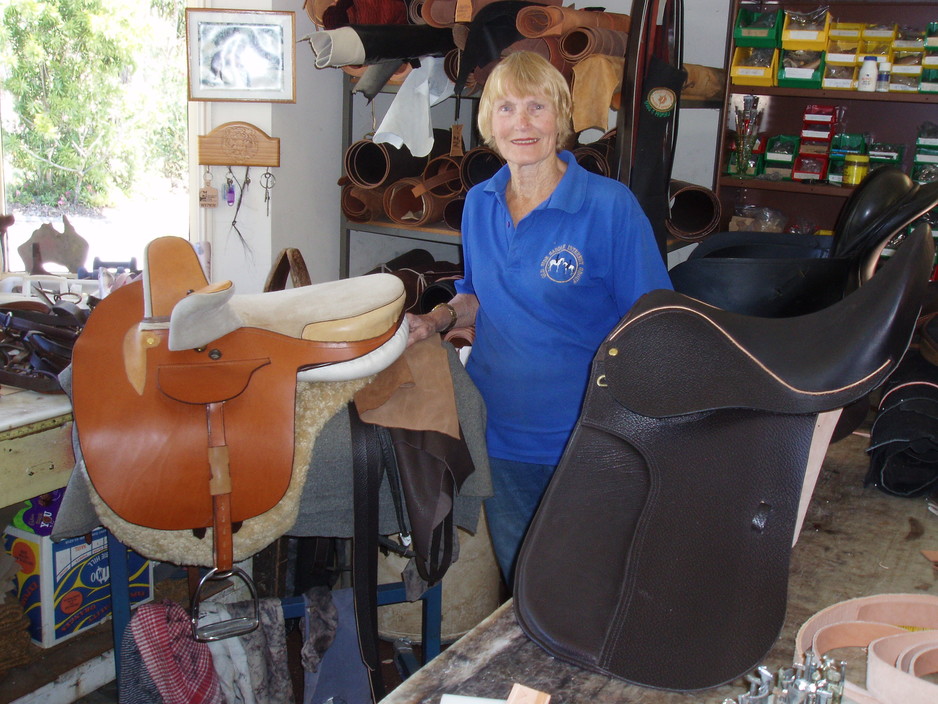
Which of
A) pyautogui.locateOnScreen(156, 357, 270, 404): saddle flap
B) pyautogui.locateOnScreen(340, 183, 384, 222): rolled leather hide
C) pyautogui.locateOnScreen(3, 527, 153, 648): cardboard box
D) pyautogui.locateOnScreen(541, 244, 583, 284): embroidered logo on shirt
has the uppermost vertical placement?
pyautogui.locateOnScreen(340, 183, 384, 222): rolled leather hide

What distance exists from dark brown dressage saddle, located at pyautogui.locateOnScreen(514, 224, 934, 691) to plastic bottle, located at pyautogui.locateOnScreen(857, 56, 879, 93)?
89.8 inches

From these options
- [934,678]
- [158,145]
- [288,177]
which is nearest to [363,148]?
[288,177]

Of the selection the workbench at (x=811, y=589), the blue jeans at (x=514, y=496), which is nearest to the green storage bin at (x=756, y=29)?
the workbench at (x=811, y=589)

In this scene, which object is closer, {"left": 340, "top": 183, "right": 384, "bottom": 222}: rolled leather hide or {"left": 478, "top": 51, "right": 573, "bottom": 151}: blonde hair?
{"left": 478, "top": 51, "right": 573, "bottom": 151}: blonde hair

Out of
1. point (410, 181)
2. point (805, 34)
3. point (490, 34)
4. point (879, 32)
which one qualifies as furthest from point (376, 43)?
point (879, 32)

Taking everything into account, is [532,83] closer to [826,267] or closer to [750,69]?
[826,267]

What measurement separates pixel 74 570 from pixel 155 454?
40.2 inches

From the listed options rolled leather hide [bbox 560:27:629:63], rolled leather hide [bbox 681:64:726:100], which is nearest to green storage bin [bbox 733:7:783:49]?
rolled leather hide [bbox 681:64:726:100]

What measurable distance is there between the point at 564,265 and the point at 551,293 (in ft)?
0.21

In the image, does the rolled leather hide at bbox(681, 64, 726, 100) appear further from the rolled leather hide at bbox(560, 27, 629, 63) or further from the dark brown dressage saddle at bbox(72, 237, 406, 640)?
the dark brown dressage saddle at bbox(72, 237, 406, 640)

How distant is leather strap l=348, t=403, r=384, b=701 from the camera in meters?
1.33

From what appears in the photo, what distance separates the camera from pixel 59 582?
76.4 inches

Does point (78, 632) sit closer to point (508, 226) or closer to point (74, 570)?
point (74, 570)

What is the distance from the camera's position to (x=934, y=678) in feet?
2.70
